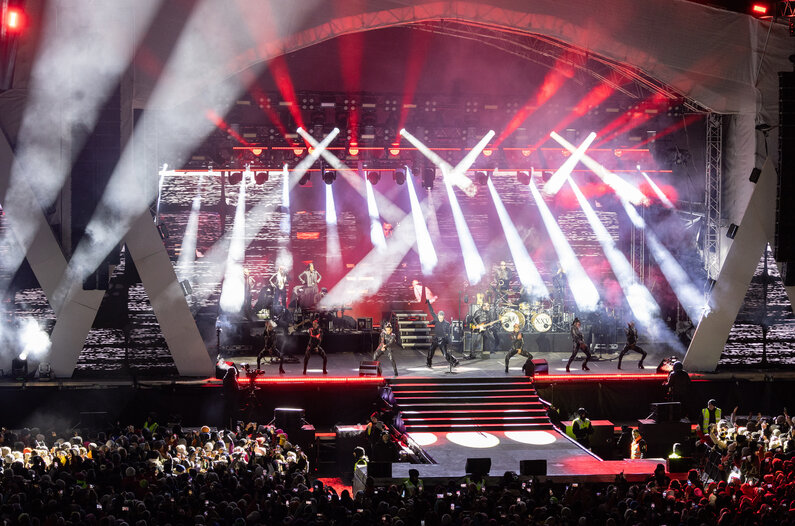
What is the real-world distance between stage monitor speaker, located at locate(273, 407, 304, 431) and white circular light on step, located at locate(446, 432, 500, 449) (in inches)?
110

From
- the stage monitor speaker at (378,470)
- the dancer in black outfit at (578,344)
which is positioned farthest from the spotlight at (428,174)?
the stage monitor speaker at (378,470)

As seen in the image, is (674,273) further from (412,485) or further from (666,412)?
(412,485)

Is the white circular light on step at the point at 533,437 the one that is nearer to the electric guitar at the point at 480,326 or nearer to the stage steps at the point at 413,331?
the electric guitar at the point at 480,326

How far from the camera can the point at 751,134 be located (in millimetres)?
19828

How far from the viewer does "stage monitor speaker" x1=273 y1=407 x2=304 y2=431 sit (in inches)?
642

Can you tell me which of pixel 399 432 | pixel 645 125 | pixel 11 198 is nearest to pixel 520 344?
pixel 399 432

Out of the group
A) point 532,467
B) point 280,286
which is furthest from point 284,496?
point 280,286

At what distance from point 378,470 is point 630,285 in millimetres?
13003

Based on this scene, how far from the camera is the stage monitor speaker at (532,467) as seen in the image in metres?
13.3

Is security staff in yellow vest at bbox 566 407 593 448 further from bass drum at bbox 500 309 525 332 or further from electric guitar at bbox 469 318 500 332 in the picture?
bass drum at bbox 500 309 525 332

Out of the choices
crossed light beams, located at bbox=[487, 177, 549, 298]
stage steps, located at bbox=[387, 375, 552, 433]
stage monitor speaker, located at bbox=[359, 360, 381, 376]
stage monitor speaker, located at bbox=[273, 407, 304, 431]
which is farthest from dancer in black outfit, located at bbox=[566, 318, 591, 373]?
stage monitor speaker, located at bbox=[273, 407, 304, 431]

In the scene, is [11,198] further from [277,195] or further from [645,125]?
[645,125]

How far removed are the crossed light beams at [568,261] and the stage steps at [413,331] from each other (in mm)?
4192

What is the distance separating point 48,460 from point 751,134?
15744 mm
